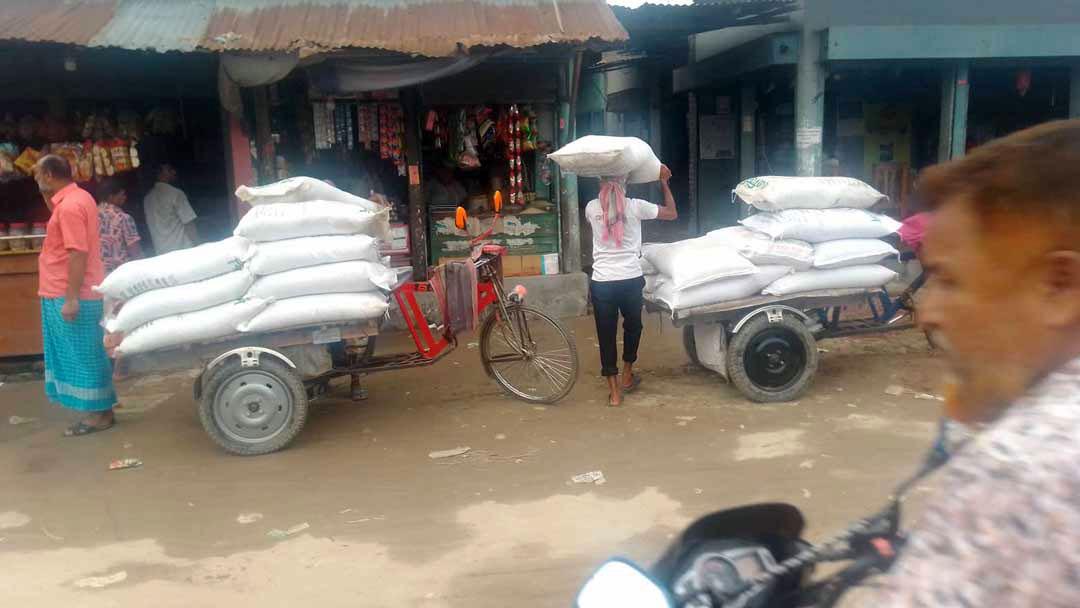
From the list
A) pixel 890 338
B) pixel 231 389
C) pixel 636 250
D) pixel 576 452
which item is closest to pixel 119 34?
pixel 231 389

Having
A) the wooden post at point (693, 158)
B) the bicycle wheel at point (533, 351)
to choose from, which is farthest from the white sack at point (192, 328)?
the wooden post at point (693, 158)

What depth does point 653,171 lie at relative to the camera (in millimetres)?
5566

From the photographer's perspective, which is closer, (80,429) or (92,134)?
(80,429)

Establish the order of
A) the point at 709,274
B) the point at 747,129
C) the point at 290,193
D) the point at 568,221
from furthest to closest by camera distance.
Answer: the point at 747,129 < the point at 568,221 < the point at 709,274 < the point at 290,193

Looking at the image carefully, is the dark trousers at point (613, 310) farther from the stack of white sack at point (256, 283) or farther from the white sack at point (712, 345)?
the stack of white sack at point (256, 283)

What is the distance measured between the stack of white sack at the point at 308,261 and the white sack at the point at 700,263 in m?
1.89

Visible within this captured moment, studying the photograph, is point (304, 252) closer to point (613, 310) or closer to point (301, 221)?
point (301, 221)

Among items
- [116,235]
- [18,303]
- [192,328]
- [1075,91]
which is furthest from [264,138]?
[1075,91]

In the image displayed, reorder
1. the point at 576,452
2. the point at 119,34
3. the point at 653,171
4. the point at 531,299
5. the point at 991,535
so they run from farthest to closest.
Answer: the point at 531,299
the point at 119,34
the point at 653,171
the point at 576,452
the point at 991,535

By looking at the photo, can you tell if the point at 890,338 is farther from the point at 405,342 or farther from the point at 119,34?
the point at 119,34

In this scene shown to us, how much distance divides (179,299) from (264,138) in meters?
3.36

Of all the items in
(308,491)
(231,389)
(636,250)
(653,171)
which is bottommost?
(308,491)

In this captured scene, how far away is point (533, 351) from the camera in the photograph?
5.76 m

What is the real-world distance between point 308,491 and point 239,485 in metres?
0.43
